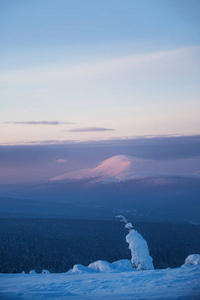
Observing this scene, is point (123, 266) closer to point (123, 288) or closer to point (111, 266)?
point (111, 266)

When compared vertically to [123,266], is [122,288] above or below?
above

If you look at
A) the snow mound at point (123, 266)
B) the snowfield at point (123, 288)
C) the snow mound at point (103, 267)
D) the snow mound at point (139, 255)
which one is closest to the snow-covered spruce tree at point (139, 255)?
the snow mound at point (139, 255)

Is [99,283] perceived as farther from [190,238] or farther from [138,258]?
[190,238]

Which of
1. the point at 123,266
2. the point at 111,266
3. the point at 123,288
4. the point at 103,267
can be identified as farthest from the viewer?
the point at 123,266

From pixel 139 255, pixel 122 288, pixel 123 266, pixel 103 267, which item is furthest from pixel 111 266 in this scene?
pixel 122 288

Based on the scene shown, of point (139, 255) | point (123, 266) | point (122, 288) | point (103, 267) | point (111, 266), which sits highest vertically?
point (122, 288)

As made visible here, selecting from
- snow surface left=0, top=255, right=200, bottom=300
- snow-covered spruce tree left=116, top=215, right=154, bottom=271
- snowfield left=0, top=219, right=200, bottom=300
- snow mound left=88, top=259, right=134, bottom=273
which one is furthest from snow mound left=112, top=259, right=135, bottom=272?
snow surface left=0, top=255, right=200, bottom=300

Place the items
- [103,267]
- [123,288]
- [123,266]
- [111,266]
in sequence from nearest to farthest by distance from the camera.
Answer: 1. [123,288]
2. [103,267]
3. [111,266]
4. [123,266]

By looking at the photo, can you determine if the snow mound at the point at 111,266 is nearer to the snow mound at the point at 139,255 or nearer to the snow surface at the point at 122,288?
the snow mound at the point at 139,255

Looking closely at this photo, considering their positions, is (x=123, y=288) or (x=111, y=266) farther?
(x=111, y=266)

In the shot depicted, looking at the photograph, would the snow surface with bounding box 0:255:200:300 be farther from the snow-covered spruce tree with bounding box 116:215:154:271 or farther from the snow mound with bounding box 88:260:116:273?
the snow-covered spruce tree with bounding box 116:215:154:271
